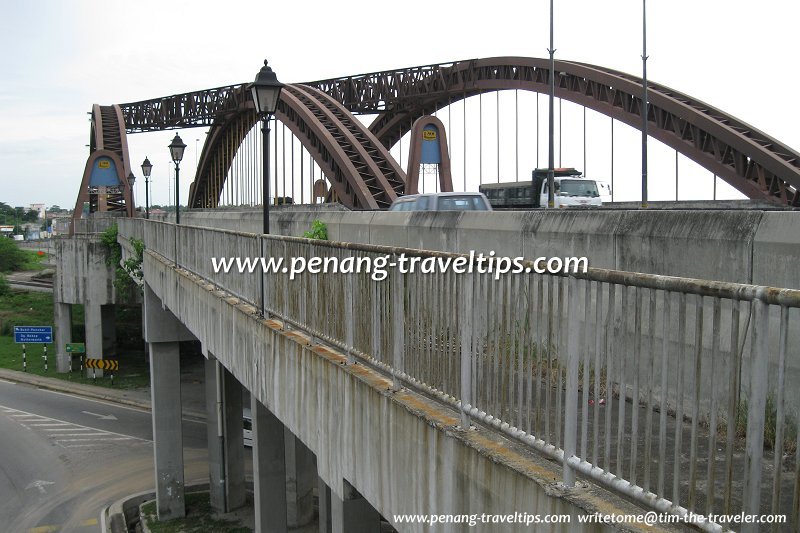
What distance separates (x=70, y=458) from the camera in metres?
27.7

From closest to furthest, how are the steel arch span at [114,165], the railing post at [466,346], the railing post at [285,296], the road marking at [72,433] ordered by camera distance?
the railing post at [466,346] < the railing post at [285,296] < the road marking at [72,433] < the steel arch span at [114,165]

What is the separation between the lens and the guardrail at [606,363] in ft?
9.23

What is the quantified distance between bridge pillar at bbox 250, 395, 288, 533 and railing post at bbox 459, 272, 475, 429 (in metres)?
11.4

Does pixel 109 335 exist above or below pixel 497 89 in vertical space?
below

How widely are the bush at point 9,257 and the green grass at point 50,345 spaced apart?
96.7 feet

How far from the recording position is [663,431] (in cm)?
311

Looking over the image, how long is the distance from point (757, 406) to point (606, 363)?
1.25 metres

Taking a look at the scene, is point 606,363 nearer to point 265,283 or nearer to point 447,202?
point 265,283

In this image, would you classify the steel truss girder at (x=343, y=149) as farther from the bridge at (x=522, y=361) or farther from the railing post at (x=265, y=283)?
the railing post at (x=265, y=283)

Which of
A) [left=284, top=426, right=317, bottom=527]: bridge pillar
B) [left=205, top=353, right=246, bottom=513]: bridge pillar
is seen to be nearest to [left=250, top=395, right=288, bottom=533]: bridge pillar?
[left=284, top=426, right=317, bottom=527]: bridge pillar

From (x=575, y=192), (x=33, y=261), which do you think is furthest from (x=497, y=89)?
(x=33, y=261)

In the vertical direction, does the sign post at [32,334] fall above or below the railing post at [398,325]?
below

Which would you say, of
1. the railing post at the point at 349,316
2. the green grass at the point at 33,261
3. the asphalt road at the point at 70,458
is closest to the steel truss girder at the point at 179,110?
the asphalt road at the point at 70,458

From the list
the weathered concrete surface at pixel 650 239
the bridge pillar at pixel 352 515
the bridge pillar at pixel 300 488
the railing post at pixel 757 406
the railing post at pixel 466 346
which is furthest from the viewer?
the bridge pillar at pixel 300 488
